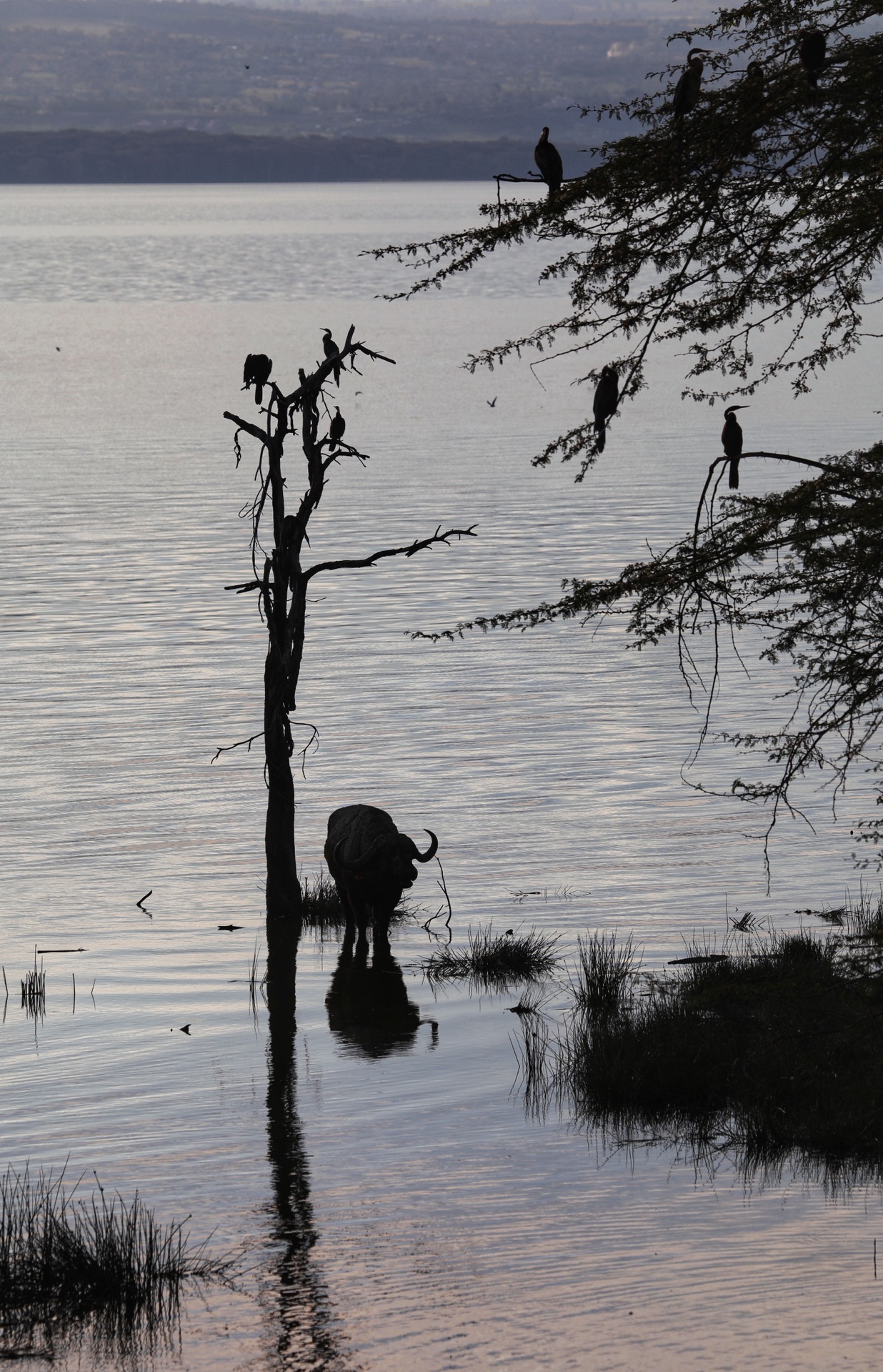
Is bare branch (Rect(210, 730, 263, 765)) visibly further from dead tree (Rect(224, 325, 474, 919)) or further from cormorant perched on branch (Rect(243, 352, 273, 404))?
cormorant perched on branch (Rect(243, 352, 273, 404))

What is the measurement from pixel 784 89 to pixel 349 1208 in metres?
7.17

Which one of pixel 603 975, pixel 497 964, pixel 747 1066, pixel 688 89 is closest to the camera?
pixel 688 89

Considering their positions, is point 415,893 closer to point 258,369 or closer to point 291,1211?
point 258,369

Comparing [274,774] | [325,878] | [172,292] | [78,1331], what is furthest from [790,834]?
[172,292]

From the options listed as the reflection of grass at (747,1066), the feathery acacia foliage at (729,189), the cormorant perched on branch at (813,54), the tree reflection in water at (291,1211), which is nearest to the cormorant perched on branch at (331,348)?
the feathery acacia foliage at (729,189)

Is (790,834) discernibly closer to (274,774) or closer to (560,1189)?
(274,774)

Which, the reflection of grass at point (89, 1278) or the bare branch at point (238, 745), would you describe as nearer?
the reflection of grass at point (89, 1278)

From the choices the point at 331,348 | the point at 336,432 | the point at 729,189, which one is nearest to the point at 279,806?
the point at 336,432

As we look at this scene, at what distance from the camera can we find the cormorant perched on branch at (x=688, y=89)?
10281mm

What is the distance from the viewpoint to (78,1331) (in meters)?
8.91

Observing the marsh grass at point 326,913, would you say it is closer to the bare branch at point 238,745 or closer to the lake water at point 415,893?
the lake water at point 415,893

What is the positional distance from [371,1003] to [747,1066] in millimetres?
4147

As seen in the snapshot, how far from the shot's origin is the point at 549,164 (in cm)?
1162

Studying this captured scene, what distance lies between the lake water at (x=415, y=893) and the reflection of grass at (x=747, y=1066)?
14.7 inches
